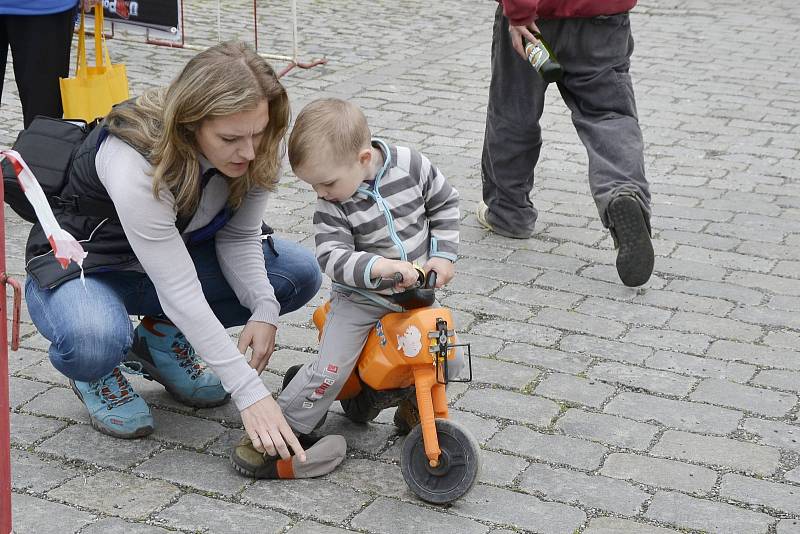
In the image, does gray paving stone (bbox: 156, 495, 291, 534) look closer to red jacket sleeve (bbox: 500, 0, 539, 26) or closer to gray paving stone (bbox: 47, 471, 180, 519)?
gray paving stone (bbox: 47, 471, 180, 519)

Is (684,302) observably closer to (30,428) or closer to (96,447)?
(96,447)

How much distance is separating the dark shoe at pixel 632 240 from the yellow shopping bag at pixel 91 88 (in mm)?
2115

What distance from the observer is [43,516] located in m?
3.01

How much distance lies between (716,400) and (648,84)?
4.77 meters

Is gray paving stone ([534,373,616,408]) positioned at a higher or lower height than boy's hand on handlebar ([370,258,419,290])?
lower

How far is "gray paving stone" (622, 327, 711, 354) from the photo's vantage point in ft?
13.8

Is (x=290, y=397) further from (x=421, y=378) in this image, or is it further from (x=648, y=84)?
(x=648, y=84)

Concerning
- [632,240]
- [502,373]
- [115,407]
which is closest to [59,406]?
[115,407]

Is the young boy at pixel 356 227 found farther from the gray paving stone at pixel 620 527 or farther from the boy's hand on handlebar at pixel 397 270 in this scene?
the gray paving stone at pixel 620 527

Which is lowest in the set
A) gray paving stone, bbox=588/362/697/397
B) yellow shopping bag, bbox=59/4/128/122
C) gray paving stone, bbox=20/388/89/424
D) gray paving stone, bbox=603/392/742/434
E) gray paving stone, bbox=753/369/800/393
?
gray paving stone, bbox=20/388/89/424

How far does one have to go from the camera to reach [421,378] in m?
3.05

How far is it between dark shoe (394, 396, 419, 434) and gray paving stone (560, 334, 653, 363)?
0.91 metres

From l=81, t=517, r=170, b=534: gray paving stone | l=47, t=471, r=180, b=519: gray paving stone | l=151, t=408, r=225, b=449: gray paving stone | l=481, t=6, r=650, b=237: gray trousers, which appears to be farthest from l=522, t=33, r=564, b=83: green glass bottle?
l=81, t=517, r=170, b=534: gray paving stone

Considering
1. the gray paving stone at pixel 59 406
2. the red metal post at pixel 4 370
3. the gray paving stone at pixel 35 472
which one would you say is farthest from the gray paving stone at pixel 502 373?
the red metal post at pixel 4 370
